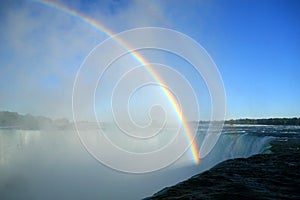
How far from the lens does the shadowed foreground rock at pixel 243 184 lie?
27.7 feet

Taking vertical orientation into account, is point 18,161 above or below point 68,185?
above

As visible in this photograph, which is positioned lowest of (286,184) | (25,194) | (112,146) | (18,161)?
(286,184)

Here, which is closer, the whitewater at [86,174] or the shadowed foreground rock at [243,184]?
the shadowed foreground rock at [243,184]

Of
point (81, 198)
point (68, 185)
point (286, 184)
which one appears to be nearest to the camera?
point (286, 184)

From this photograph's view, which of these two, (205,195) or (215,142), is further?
(215,142)

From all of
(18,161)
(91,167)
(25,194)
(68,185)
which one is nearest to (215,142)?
(91,167)

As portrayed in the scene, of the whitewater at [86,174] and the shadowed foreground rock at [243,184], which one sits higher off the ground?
the whitewater at [86,174]

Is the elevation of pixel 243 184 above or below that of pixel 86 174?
below

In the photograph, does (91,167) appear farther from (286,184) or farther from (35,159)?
(286,184)

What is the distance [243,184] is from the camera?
9906mm

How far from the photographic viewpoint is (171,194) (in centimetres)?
850

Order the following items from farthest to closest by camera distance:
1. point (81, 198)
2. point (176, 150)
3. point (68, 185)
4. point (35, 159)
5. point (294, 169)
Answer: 1. point (176, 150)
2. point (35, 159)
3. point (68, 185)
4. point (81, 198)
5. point (294, 169)

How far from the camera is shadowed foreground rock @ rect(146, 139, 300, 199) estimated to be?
8.45 meters

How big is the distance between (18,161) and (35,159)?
3.08m
